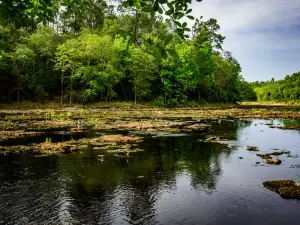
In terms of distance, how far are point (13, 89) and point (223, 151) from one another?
5142cm

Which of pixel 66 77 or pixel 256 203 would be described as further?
pixel 66 77

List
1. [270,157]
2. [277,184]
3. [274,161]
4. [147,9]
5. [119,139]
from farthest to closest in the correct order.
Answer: [119,139]
[270,157]
[274,161]
[277,184]
[147,9]

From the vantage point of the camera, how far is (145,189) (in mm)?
10766

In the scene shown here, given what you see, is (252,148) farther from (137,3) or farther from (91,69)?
(91,69)

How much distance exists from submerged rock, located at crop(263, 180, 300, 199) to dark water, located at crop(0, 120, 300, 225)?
1.14ft

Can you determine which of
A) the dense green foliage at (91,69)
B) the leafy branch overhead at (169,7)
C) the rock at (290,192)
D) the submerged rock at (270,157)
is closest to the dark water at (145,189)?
the rock at (290,192)

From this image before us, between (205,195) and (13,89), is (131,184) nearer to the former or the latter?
(205,195)

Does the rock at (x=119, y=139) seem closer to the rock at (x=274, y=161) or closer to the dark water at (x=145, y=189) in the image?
the dark water at (x=145, y=189)

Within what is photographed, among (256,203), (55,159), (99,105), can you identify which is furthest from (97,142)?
(99,105)

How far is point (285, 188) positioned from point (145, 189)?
503cm

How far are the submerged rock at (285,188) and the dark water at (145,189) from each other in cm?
35

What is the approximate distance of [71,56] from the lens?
61562 mm

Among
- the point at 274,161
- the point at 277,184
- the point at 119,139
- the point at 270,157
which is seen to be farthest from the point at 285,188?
the point at 119,139

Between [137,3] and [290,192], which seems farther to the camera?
[290,192]
